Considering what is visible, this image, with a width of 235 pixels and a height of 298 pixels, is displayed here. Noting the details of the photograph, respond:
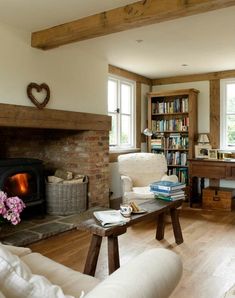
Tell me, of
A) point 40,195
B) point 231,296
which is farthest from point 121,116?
point 231,296

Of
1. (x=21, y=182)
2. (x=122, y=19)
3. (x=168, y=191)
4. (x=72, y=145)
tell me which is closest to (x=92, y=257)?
(x=168, y=191)

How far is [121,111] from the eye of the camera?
213 inches

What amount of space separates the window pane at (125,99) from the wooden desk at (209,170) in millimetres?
1468

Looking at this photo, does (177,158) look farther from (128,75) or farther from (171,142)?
(128,75)

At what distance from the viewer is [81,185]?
4055 millimetres

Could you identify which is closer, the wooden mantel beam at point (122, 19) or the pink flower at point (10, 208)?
the wooden mantel beam at point (122, 19)

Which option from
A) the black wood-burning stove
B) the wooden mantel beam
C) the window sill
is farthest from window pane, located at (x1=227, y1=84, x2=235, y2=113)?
the black wood-burning stove

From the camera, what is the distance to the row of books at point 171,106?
5.53 meters

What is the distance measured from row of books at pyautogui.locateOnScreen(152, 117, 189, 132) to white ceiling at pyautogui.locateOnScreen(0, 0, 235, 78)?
0.89 m

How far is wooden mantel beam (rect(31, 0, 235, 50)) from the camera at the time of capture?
2402mm

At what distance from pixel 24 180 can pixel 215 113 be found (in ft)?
11.5

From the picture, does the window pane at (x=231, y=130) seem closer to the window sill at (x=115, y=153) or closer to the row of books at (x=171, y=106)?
the row of books at (x=171, y=106)

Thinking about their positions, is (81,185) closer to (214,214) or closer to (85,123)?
(85,123)

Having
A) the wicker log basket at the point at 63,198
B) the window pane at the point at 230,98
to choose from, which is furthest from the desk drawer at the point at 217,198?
the wicker log basket at the point at 63,198
